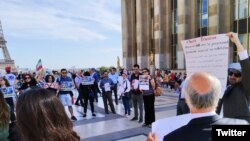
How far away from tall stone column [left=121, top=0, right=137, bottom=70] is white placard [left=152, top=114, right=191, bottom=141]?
134 feet

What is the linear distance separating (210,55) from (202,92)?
2.15m

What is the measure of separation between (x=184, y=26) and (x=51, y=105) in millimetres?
28081

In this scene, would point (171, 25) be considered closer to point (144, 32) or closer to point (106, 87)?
point (144, 32)

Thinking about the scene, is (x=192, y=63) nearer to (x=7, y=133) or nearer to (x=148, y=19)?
(x=7, y=133)

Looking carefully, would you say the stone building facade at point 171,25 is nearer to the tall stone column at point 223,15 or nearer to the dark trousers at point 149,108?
the tall stone column at point 223,15

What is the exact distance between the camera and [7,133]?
2961 mm

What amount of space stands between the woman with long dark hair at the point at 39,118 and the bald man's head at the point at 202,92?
101cm

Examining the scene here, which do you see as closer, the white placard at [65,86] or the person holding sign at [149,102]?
the person holding sign at [149,102]

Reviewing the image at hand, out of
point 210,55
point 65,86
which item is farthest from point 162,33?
point 210,55

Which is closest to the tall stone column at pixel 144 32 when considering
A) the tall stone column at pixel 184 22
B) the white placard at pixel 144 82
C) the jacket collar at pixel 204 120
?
the tall stone column at pixel 184 22

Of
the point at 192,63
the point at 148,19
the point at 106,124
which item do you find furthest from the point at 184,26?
the point at 192,63

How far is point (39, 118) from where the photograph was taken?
1647 mm

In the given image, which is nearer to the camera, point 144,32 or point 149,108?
point 149,108

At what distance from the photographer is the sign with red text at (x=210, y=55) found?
12.3ft
